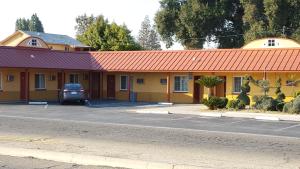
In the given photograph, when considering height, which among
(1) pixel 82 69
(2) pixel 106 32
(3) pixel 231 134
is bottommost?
(3) pixel 231 134

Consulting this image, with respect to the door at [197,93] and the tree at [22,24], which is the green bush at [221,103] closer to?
the door at [197,93]

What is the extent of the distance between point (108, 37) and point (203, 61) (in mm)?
32341

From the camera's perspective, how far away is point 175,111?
30219 mm

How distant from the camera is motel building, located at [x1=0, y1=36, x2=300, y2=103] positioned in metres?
35.5

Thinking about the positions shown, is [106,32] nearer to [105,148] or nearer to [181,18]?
[181,18]

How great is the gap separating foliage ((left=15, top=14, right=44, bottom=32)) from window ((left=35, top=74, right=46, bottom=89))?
101 m

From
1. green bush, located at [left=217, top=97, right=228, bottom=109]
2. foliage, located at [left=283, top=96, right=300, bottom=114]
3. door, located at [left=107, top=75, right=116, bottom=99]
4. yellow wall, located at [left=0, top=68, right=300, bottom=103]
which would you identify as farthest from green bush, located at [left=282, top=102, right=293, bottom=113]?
door, located at [left=107, top=75, right=116, bottom=99]

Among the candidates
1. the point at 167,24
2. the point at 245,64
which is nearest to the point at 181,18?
the point at 167,24

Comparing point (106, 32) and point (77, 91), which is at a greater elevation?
point (106, 32)

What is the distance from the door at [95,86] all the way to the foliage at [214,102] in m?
15.4

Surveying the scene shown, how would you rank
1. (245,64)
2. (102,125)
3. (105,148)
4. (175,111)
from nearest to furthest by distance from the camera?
(105,148)
(102,125)
(175,111)
(245,64)

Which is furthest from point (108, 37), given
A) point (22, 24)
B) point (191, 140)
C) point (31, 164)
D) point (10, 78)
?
point (22, 24)

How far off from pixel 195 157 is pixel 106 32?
5786 centimetres

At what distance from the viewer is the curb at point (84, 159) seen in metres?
10.6
